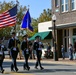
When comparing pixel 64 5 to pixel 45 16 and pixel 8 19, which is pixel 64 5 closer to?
pixel 8 19

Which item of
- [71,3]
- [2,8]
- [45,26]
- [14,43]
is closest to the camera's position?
[14,43]

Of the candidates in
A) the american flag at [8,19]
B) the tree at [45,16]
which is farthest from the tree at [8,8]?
the american flag at [8,19]

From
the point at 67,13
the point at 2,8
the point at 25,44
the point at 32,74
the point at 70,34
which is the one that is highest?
the point at 2,8

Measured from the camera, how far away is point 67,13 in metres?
37.7

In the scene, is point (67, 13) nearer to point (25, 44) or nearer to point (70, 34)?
point (70, 34)

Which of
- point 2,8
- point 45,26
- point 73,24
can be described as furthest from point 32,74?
point 2,8

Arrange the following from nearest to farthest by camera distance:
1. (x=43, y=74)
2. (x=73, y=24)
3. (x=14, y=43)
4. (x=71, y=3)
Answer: (x=43, y=74)
(x=14, y=43)
(x=73, y=24)
(x=71, y=3)

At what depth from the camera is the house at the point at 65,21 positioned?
120ft

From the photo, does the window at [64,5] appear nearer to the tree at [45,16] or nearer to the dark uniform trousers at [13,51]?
the dark uniform trousers at [13,51]

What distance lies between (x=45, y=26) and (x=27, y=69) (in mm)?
24347

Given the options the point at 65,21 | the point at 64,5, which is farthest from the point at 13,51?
the point at 64,5

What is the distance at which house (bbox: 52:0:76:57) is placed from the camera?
1441 inches

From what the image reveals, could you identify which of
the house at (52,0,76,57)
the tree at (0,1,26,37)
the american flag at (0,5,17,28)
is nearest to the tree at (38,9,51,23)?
the tree at (0,1,26,37)

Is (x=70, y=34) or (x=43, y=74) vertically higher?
(x=70, y=34)
